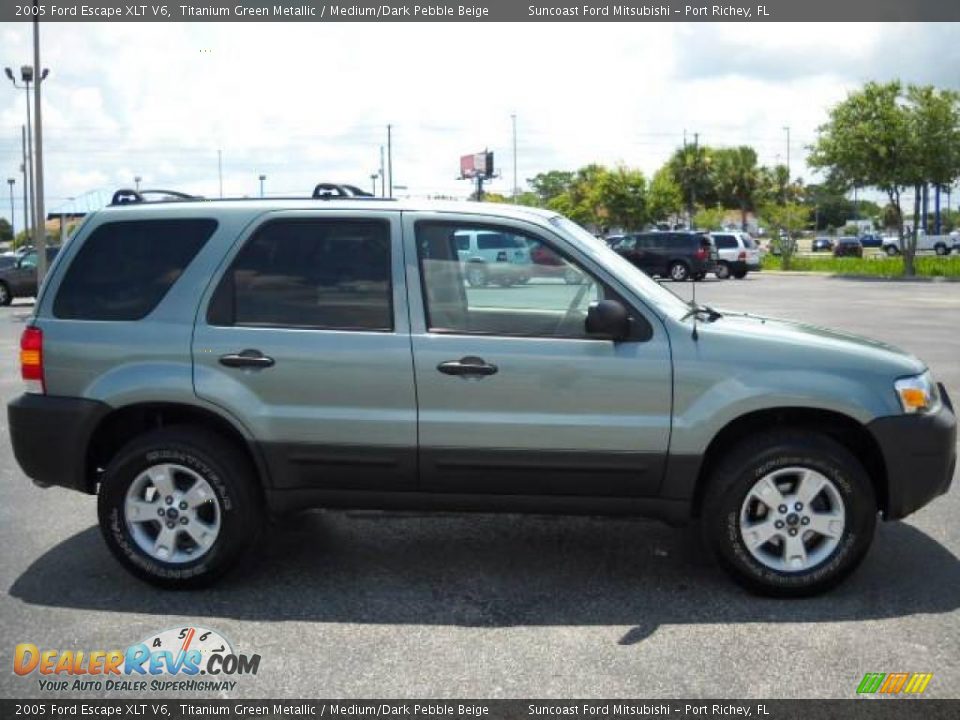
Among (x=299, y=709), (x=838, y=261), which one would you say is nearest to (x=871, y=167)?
(x=838, y=261)

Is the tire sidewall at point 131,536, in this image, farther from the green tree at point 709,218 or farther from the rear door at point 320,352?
the green tree at point 709,218

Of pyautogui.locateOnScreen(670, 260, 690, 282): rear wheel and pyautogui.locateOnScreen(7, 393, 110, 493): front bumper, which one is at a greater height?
pyautogui.locateOnScreen(670, 260, 690, 282): rear wheel

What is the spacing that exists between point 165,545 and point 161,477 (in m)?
0.32

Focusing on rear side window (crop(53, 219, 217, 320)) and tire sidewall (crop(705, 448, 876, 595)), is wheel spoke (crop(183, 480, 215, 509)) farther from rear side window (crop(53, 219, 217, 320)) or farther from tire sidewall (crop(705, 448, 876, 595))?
tire sidewall (crop(705, 448, 876, 595))

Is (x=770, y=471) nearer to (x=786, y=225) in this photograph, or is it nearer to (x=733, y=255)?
(x=733, y=255)

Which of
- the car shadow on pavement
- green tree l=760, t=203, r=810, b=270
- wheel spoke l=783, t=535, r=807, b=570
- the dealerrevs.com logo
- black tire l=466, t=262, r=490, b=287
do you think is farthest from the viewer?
green tree l=760, t=203, r=810, b=270

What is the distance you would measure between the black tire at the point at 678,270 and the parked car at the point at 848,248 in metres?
31.2

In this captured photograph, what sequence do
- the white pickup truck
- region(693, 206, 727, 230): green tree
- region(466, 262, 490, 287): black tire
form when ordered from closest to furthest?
region(466, 262, 490, 287): black tire
the white pickup truck
region(693, 206, 727, 230): green tree

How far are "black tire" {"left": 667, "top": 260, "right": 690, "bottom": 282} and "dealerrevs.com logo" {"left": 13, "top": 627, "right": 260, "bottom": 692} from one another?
35.0 metres

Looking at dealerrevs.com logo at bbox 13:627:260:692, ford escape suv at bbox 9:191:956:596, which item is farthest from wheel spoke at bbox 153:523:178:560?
dealerrevs.com logo at bbox 13:627:260:692

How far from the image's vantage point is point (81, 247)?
5293mm

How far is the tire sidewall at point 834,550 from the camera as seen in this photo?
4.84 metres

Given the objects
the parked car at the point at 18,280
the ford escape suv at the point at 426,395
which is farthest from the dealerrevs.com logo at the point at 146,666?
the parked car at the point at 18,280

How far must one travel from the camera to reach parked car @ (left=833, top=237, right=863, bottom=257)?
218 ft
